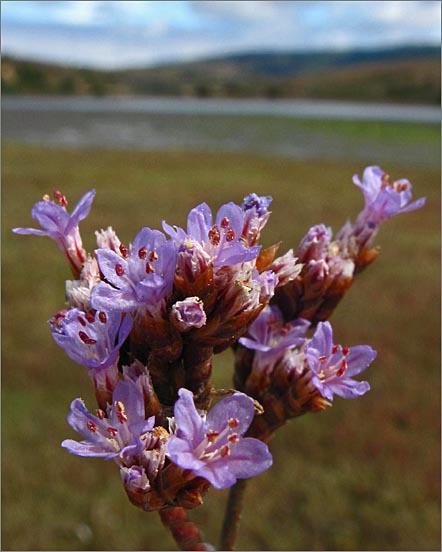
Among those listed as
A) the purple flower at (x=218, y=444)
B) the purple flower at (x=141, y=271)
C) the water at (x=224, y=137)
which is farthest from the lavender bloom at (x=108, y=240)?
the water at (x=224, y=137)

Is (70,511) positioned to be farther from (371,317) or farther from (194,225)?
(371,317)

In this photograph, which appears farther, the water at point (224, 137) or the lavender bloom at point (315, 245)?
the water at point (224, 137)

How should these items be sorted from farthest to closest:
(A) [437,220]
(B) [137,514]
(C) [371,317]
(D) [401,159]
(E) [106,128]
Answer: (E) [106,128] → (D) [401,159] → (A) [437,220] → (C) [371,317] → (B) [137,514]

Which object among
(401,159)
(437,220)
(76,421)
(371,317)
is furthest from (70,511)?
(401,159)

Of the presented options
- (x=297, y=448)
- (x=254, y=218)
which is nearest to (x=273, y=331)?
(x=254, y=218)

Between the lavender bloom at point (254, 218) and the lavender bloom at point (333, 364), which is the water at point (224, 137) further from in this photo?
the lavender bloom at point (254, 218)

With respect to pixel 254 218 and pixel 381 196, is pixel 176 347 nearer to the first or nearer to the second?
pixel 254 218

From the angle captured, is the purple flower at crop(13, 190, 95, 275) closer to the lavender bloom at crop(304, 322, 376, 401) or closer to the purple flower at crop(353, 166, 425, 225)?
the lavender bloom at crop(304, 322, 376, 401)
